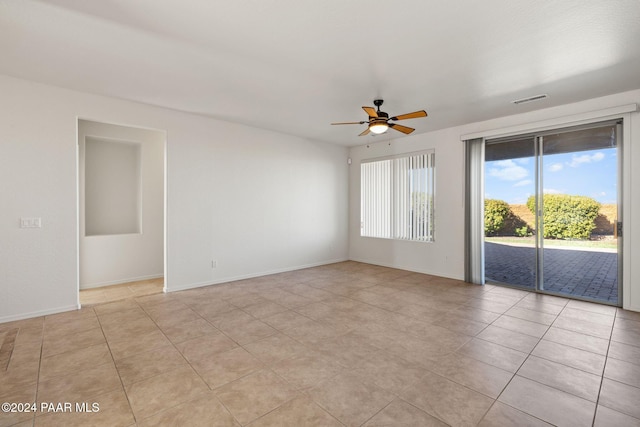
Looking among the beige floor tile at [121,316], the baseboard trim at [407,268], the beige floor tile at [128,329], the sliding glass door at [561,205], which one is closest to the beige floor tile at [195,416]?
the beige floor tile at [128,329]

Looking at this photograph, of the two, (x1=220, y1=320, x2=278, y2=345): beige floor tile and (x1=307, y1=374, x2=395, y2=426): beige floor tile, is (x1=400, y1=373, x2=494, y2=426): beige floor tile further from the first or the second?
(x1=220, y1=320, x2=278, y2=345): beige floor tile

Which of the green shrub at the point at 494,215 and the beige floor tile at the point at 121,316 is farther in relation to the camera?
the green shrub at the point at 494,215

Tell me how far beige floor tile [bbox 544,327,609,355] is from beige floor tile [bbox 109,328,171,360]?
13.0 feet

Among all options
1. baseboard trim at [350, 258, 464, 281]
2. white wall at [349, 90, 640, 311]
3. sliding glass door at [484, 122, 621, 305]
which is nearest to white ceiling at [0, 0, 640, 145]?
white wall at [349, 90, 640, 311]

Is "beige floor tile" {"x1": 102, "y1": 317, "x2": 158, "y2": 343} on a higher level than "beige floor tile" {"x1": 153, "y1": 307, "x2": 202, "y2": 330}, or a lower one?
lower

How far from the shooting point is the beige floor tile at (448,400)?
1862mm

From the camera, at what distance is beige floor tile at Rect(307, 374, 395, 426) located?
6.18 feet

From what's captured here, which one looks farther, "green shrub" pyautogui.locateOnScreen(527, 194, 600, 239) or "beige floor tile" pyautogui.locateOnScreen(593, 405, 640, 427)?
Result: "green shrub" pyautogui.locateOnScreen(527, 194, 600, 239)

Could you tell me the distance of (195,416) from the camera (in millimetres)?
1859

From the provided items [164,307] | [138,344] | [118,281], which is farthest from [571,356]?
[118,281]

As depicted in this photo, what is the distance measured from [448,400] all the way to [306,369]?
110 cm

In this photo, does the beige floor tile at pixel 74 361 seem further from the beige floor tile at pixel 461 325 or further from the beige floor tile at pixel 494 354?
the beige floor tile at pixel 461 325

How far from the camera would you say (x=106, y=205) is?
553 centimetres

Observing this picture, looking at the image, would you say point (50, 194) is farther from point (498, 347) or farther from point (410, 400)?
point (498, 347)
